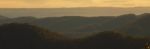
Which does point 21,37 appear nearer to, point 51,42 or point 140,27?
point 51,42

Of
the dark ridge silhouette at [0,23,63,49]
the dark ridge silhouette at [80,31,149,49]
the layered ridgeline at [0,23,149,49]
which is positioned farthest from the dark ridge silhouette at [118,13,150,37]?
the dark ridge silhouette at [80,31,149,49]

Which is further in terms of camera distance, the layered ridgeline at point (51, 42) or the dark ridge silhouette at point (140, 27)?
the dark ridge silhouette at point (140, 27)

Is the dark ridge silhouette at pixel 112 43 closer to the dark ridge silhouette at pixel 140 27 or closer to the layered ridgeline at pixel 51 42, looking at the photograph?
the layered ridgeline at pixel 51 42

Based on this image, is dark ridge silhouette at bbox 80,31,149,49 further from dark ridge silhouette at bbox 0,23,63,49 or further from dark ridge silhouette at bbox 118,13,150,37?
dark ridge silhouette at bbox 118,13,150,37

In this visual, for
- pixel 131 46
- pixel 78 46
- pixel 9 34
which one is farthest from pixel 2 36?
pixel 131 46

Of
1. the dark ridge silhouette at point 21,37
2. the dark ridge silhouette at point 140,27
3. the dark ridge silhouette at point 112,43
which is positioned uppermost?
the dark ridge silhouette at point 21,37

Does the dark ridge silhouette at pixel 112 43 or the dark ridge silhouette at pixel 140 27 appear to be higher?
the dark ridge silhouette at pixel 112 43

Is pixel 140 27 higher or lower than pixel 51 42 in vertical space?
lower

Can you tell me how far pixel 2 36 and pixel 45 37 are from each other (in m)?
5.51

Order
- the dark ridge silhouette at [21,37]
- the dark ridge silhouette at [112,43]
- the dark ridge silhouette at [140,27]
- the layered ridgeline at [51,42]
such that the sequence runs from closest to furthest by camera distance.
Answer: the dark ridge silhouette at [112,43]
the layered ridgeline at [51,42]
the dark ridge silhouette at [21,37]
the dark ridge silhouette at [140,27]

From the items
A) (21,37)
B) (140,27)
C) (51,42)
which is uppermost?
(21,37)

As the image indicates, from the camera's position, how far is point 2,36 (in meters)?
59.3

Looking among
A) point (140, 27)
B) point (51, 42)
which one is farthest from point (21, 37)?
point (140, 27)

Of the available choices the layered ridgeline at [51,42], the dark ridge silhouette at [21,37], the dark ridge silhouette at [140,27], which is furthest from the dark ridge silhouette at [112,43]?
the dark ridge silhouette at [140,27]
